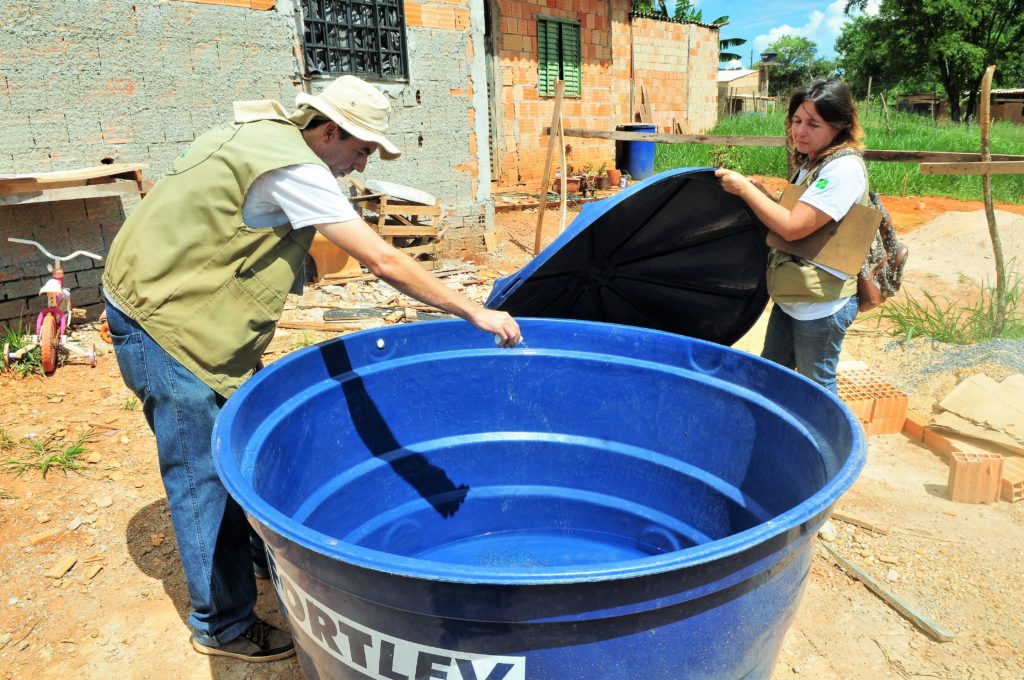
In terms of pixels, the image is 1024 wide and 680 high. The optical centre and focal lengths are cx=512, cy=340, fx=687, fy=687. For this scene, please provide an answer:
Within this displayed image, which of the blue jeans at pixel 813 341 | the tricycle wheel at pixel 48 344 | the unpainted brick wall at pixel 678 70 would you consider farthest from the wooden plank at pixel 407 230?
the unpainted brick wall at pixel 678 70

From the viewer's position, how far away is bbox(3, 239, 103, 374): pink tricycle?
484 cm

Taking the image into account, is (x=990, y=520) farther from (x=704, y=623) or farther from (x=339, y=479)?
(x=339, y=479)

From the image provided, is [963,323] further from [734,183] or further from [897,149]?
[897,149]

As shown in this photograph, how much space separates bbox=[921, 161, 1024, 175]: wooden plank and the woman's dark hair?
180 centimetres

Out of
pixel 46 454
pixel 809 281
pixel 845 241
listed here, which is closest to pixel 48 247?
pixel 46 454

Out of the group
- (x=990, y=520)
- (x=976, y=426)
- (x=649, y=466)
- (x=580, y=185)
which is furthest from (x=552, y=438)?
(x=580, y=185)

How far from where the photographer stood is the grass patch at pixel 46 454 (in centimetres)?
367

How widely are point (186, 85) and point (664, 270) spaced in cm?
490

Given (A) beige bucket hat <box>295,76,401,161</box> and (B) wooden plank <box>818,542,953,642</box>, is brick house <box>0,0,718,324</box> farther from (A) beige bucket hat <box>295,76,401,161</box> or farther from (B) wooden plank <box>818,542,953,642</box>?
(B) wooden plank <box>818,542,953,642</box>

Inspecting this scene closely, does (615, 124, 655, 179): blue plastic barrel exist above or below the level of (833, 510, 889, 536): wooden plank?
above

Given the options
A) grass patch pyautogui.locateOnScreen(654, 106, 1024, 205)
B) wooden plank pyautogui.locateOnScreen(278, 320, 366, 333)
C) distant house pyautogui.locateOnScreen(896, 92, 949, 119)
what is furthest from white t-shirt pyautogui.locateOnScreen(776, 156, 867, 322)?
distant house pyautogui.locateOnScreen(896, 92, 949, 119)

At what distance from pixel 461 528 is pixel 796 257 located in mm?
1724

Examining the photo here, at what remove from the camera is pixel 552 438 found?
9.42ft

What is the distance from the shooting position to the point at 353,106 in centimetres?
196
